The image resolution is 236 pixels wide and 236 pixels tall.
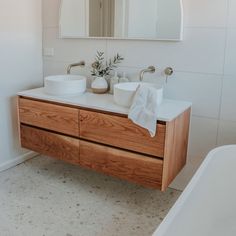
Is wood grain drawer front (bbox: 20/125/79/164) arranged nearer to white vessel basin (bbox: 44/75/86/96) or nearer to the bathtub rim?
white vessel basin (bbox: 44/75/86/96)

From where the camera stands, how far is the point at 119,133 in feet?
7.23

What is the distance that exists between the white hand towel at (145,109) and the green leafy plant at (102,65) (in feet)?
2.03

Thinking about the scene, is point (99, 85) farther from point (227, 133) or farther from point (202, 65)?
point (227, 133)

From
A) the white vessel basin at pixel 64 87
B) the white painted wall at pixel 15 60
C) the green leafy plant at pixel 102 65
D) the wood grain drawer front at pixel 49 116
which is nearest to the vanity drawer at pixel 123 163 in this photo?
the wood grain drawer front at pixel 49 116

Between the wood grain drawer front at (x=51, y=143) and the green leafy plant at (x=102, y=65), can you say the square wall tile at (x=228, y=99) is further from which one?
the wood grain drawer front at (x=51, y=143)

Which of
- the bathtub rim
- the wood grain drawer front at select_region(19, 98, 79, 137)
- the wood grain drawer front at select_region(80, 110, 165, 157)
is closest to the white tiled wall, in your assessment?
the bathtub rim

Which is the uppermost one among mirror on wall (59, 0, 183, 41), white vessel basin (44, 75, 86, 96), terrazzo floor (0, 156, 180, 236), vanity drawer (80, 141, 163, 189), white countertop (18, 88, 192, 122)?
mirror on wall (59, 0, 183, 41)

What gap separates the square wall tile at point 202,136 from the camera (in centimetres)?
238

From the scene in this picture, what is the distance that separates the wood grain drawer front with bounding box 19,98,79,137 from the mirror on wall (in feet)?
2.35

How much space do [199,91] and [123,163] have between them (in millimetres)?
767

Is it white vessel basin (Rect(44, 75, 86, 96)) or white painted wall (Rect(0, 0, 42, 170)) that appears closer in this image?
white vessel basin (Rect(44, 75, 86, 96))

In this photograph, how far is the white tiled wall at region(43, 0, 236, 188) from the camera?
2.21m

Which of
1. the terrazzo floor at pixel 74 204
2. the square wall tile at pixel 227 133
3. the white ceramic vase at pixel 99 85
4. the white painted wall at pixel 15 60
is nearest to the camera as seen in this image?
the terrazzo floor at pixel 74 204

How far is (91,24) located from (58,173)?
1.35 m
